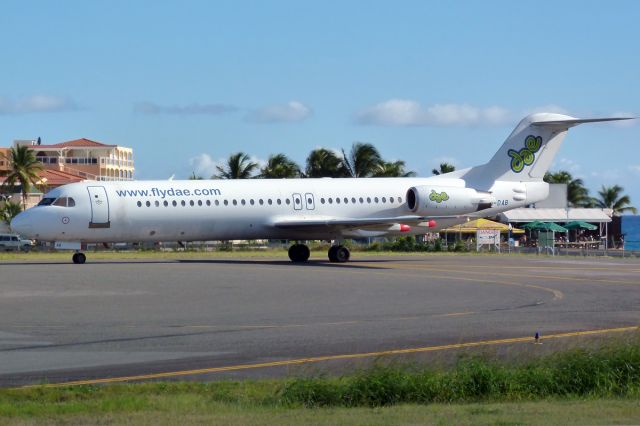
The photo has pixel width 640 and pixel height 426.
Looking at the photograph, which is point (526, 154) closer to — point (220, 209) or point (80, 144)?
point (220, 209)

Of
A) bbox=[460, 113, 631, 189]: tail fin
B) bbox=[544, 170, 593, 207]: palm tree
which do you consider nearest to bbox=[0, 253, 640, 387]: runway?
bbox=[460, 113, 631, 189]: tail fin

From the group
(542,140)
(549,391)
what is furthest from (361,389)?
(542,140)

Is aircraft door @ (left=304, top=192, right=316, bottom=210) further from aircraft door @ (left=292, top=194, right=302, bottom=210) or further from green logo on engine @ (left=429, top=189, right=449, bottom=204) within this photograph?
green logo on engine @ (left=429, top=189, right=449, bottom=204)

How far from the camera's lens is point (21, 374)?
13.2 metres

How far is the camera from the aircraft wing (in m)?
39.7

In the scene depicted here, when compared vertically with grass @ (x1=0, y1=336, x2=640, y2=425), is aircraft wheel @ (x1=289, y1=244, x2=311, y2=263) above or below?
above

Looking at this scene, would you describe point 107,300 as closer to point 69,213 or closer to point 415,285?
point 415,285

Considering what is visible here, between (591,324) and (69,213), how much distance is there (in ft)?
79.8

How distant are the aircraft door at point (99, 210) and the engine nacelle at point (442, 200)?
11.9 m

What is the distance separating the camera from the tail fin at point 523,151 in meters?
44.8

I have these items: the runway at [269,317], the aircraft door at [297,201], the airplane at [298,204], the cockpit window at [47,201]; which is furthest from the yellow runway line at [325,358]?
the cockpit window at [47,201]

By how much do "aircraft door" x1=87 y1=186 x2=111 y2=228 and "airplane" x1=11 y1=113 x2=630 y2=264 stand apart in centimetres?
4

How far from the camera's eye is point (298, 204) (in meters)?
42.2

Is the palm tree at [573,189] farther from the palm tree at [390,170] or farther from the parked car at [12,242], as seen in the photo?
the parked car at [12,242]
